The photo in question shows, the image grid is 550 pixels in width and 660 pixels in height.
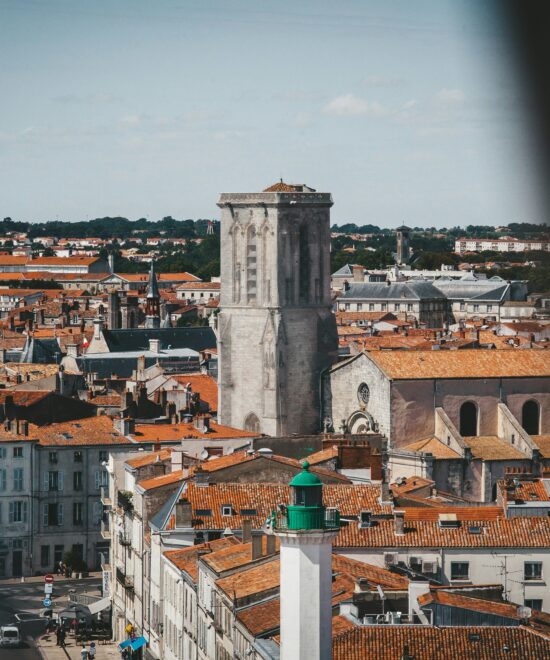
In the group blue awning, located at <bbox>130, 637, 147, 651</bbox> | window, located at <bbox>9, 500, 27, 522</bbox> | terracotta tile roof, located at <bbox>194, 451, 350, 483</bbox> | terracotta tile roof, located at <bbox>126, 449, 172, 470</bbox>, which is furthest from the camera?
window, located at <bbox>9, 500, 27, 522</bbox>

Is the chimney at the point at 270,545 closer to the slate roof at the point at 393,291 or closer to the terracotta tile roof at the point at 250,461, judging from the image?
the terracotta tile roof at the point at 250,461

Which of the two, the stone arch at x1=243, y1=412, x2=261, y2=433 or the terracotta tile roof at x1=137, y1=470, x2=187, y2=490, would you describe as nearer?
the terracotta tile roof at x1=137, y1=470, x2=187, y2=490

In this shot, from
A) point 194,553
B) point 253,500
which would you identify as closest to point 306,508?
point 194,553

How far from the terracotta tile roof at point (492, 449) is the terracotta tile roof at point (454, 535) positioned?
22.0 meters

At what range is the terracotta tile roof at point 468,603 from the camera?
116 ft

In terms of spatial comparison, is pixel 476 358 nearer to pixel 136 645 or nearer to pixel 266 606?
pixel 136 645

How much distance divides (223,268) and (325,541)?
52.6m

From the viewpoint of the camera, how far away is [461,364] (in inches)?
2815

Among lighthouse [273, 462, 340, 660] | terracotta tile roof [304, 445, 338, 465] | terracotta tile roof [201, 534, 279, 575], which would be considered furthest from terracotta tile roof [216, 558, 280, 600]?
terracotta tile roof [304, 445, 338, 465]

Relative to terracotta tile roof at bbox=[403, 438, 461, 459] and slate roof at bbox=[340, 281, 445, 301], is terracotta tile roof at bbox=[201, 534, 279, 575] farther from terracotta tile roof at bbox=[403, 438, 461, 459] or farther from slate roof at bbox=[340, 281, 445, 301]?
slate roof at bbox=[340, 281, 445, 301]

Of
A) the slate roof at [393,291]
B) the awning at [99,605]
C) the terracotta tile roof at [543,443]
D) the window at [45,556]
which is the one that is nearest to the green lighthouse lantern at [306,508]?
the awning at [99,605]

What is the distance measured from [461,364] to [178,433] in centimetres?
963

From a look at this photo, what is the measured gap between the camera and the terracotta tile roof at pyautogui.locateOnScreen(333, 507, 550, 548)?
44344 millimetres

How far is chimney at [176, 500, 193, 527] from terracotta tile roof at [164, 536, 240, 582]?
2.11 ft
